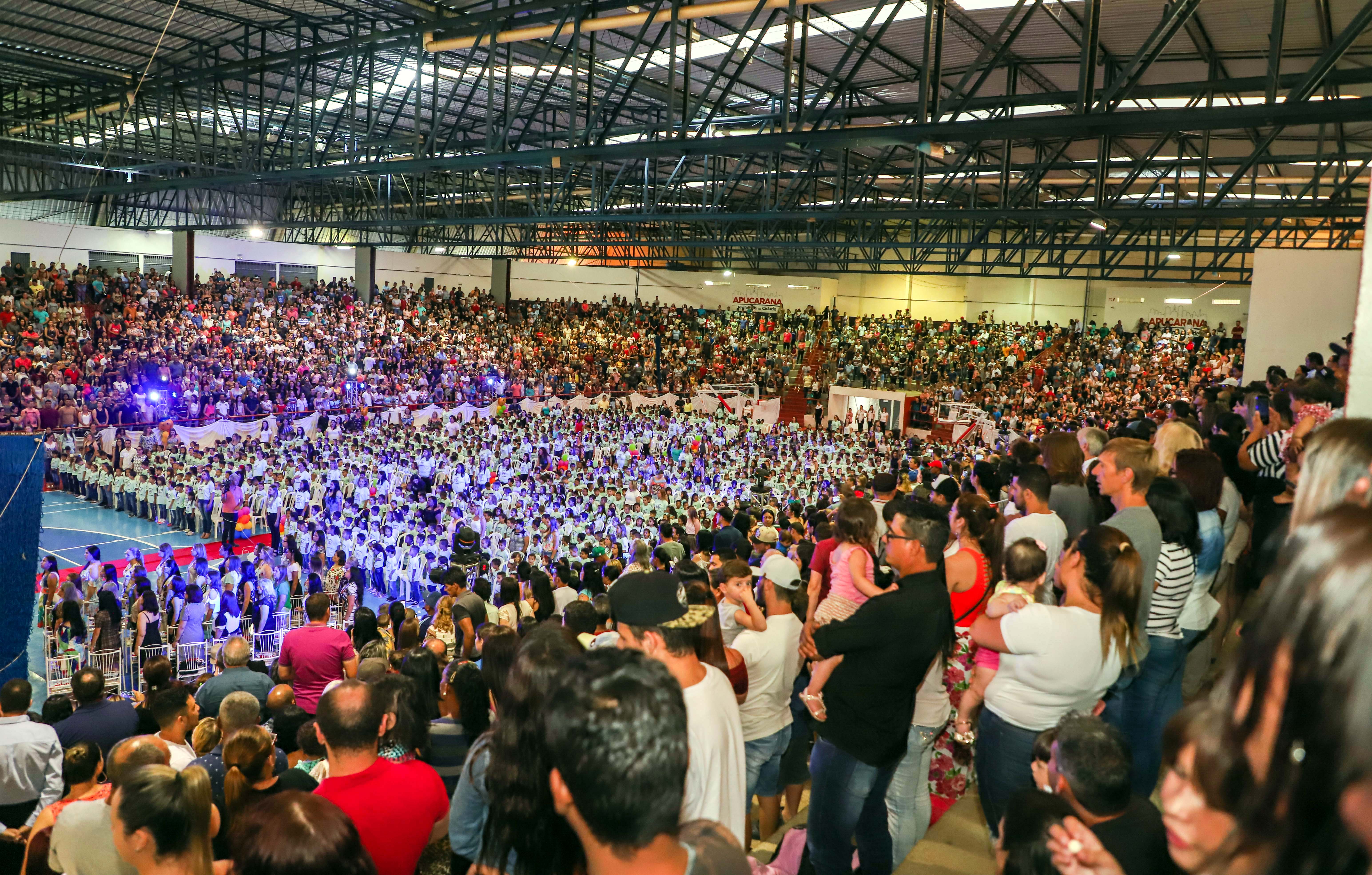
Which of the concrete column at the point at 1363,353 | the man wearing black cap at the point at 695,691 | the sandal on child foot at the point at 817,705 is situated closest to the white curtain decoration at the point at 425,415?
the sandal on child foot at the point at 817,705

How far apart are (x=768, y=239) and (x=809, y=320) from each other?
1405 cm

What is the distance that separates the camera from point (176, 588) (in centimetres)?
1091

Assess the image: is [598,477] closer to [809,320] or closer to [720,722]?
[720,722]

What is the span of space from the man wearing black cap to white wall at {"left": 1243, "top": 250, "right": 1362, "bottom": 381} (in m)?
12.4

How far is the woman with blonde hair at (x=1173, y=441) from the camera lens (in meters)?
4.84

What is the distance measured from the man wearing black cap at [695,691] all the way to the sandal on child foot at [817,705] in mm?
768

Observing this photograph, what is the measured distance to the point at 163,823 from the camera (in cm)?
250

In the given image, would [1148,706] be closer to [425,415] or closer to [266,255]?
[425,415]

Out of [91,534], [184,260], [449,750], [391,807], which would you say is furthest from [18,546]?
[184,260]

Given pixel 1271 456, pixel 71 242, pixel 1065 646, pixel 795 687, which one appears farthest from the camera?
pixel 71 242

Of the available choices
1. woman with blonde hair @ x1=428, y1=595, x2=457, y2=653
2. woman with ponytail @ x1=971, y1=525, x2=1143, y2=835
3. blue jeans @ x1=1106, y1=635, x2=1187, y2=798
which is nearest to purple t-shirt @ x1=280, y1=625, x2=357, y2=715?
woman with blonde hair @ x1=428, y1=595, x2=457, y2=653

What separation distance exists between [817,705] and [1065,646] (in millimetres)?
871

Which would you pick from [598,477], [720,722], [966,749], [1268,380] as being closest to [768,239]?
[598,477]

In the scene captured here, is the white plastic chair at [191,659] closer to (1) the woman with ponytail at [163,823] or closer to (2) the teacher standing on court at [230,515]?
(2) the teacher standing on court at [230,515]
